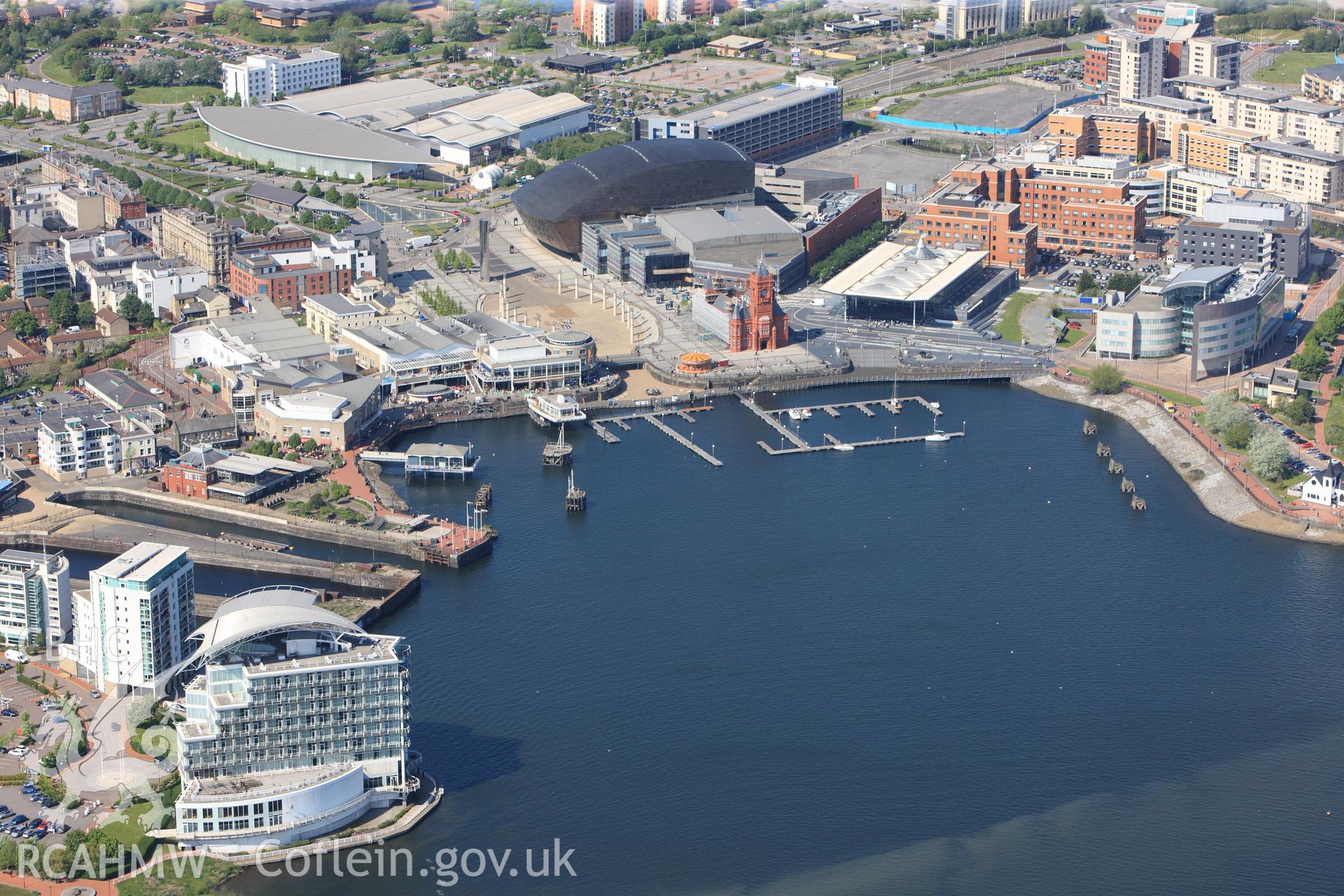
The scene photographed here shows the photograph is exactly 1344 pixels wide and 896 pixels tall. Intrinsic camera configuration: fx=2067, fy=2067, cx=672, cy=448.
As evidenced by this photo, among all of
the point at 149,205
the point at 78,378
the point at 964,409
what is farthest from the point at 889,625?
the point at 149,205

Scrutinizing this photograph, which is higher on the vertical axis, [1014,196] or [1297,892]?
[1014,196]

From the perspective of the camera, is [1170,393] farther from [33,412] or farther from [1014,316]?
[33,412]

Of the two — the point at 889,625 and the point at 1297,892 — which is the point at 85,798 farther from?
the point at 1297,892

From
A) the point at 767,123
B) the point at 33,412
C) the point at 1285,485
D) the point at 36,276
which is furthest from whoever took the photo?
the point at 767,123

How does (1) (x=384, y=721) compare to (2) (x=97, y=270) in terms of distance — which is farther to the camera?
(2) (x=97, y=270)

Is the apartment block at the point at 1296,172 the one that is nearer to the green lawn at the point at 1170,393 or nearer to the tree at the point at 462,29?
the green lawn at the point at 1170,393

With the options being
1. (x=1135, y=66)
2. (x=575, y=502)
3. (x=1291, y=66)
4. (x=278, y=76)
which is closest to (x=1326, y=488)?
(x=575, y=502)
